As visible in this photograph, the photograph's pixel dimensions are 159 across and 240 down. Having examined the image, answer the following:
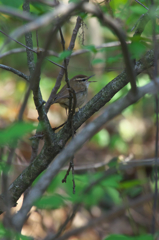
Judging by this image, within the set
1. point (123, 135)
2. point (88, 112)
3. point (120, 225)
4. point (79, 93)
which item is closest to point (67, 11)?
point (88, 112)

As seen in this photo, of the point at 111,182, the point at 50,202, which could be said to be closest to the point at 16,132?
the point at 50,202

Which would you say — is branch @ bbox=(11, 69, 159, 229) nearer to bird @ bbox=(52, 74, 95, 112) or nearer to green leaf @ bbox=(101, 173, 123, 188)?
green leaf @ bbox=(101, 173, 123, 188)

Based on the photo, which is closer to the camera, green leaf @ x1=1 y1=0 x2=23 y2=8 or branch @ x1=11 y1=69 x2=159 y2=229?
branch @ x1=11 y1=69 x2=159 y2=229

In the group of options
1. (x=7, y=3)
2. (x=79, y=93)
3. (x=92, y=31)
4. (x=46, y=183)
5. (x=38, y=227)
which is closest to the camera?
(x=46, y=183)

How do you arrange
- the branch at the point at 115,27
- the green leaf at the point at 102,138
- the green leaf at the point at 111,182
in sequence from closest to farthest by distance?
the branch at the point at 115,27
the green leaf at the point at 111,182
the green leaf at the point at 102,138

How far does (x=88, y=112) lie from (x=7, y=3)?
109 cm

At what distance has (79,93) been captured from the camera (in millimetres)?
3928

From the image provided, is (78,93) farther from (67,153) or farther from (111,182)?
(67,153)

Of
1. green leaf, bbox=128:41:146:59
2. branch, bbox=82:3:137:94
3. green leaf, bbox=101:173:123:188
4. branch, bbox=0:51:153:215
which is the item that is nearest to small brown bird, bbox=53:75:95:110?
branch, bbox=0:51:153:215

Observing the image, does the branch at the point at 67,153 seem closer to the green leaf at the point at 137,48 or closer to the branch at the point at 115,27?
the branch at the point at 115,27

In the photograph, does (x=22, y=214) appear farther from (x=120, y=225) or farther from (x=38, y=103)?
(x=120, y=225)

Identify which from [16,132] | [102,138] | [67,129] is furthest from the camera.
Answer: [102,138]

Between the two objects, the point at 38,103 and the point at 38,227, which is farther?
the point at 38,227

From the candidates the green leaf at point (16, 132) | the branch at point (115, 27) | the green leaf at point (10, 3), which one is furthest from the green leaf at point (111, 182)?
the green leaf at point (10, 3)
